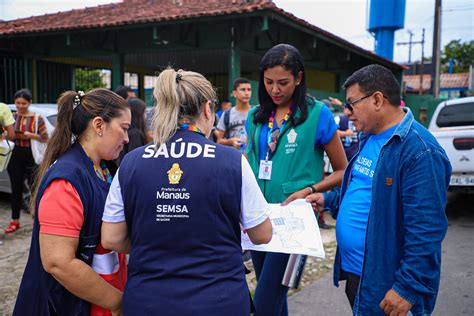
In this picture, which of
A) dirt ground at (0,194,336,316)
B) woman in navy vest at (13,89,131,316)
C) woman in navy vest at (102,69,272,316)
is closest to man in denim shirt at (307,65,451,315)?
woman in navy vest at (102,69,272,316)

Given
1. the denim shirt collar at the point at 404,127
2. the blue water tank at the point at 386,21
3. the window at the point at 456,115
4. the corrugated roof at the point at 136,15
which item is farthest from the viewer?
the blue water tank at the point at 386,21

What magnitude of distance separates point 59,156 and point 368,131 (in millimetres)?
1416

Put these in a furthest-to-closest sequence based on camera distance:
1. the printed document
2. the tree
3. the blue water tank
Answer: the tree → the blue water tank → the printed document

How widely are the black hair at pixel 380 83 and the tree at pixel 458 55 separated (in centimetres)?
4102

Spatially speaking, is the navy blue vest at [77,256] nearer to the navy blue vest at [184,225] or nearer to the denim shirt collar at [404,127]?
the navy blue vest at [184,225]

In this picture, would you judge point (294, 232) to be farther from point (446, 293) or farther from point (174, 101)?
point (446, 293)

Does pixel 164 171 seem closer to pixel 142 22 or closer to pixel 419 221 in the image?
pixel 419 221

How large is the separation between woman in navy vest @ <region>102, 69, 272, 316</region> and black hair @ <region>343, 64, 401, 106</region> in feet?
2.64

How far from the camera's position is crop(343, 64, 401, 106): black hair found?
1886mm

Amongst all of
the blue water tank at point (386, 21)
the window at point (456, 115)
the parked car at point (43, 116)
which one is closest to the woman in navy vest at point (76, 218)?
the parked car at point (43, 116)

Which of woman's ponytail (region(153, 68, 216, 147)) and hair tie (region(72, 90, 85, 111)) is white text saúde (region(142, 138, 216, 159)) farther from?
hair tie (region(72, 90, 85, 111))

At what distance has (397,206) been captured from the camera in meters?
1.75

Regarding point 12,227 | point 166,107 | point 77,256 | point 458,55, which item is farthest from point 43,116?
point 458,55

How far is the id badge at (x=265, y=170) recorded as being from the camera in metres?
2.48
